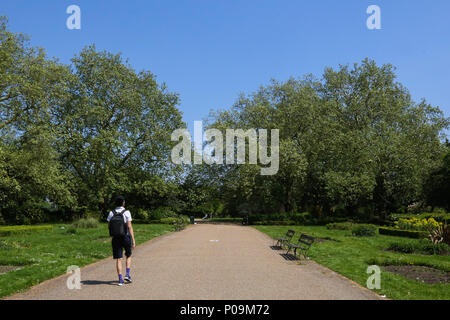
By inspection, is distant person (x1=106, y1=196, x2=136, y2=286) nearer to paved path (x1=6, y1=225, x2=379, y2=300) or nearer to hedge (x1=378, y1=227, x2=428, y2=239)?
paved path (x1=6, y1=225, x2=379, y2=300)

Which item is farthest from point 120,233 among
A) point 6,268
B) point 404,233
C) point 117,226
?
point 404,233

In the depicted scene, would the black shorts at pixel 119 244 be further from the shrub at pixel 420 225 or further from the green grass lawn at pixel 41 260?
the shrub at pixel 420 225

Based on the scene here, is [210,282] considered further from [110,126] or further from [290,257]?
[110,126]

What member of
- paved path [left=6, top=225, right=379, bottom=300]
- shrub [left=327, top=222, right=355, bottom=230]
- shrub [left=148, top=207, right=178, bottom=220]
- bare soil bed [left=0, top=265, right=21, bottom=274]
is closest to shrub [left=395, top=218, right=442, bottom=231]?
shrub [left=327, top=222, right=355, bottom=230]

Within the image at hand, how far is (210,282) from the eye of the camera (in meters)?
8.52

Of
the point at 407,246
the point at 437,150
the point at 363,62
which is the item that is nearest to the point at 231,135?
the point at 363,62

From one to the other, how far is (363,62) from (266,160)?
1630cm

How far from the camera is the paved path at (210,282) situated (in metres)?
7.36

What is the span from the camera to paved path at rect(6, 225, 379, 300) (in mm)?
7355

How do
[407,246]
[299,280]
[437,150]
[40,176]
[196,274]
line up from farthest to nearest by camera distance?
[437,150] < [40,176] < [407,246] < [196,274] < [299,280]

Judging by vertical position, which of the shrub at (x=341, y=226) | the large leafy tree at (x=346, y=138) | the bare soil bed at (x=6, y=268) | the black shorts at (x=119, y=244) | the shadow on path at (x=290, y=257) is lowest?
the shrub at (x=341, y=226)

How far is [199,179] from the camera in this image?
1762 inches

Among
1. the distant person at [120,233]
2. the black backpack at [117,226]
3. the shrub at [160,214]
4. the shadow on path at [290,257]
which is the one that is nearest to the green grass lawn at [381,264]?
the shadow on path at [290,257]
